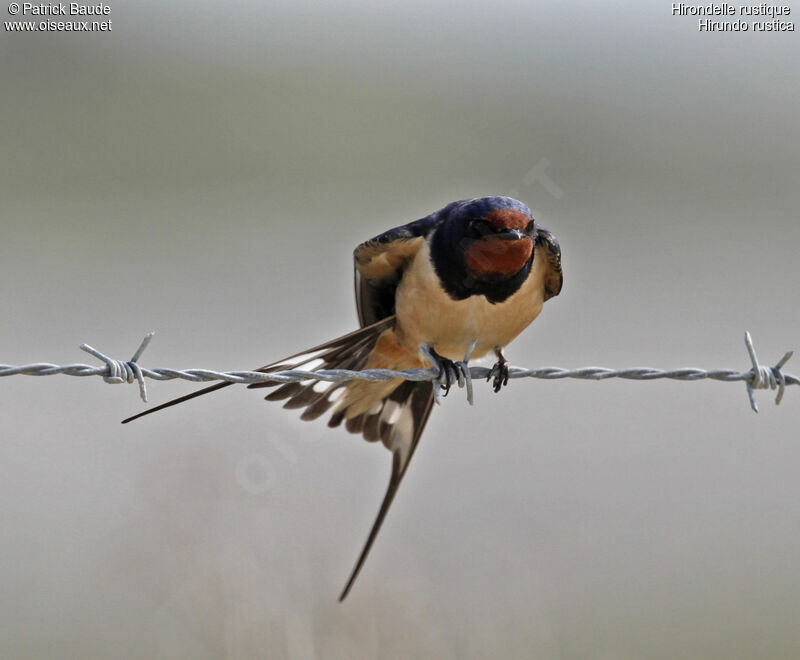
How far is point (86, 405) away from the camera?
6.23m

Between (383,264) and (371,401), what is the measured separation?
40cm

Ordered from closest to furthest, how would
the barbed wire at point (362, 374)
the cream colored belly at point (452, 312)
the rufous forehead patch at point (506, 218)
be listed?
the barbed wire at point (362, 374), the rufous forehead patch at point (506, 218), the cream colored belly at point (452, 312)

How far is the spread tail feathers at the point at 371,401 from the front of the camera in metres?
3.04

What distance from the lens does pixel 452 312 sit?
309cm

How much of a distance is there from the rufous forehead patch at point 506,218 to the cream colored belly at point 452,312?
18 cm

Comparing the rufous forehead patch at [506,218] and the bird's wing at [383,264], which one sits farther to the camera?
the bird's wing at [383,264]

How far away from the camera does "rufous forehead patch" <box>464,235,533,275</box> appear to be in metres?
3.00

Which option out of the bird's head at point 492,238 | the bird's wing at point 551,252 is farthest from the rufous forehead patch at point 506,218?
the bird's wing at point 551,252

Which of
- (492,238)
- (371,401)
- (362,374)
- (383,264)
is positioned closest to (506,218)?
(492,238)

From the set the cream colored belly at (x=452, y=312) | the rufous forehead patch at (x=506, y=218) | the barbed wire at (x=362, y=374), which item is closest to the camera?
the barbed wire at (x=362, y=374)

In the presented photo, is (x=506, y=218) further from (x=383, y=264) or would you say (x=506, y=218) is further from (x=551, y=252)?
(x=383, y=264)

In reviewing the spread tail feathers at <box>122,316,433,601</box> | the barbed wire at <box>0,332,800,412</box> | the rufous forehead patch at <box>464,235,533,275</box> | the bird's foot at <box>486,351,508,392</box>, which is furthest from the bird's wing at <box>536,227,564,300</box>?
the barbed wire at <box>0,332,800,412</box>

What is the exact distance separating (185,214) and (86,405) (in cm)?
334

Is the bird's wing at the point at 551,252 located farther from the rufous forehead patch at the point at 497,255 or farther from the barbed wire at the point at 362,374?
the barbed wire at the point at 362,374
